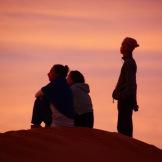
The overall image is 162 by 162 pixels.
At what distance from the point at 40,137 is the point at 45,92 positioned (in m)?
2.21

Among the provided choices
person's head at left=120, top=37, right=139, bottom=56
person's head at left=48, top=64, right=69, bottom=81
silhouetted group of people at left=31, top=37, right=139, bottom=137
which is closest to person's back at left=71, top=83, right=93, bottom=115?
silhouetted group of people at left=31, top=37, right=139, bottom=137

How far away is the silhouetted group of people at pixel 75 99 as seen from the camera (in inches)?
350

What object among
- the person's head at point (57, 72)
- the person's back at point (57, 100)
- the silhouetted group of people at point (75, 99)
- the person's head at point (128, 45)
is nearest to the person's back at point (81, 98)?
the silhouetted group of people at point (75, 99)

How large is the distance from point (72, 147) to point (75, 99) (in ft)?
9.77

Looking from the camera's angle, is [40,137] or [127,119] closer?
[40,137]

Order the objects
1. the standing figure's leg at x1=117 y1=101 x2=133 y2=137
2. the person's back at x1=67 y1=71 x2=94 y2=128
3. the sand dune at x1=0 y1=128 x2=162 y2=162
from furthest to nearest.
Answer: the person's back at x1=67 y1=71 x2=94 y2=128, the standing figure's leg at x1=117 y1=101 x2=133 y2=137, the sand dune at x1=0 y1=128 x2=162 y2=162

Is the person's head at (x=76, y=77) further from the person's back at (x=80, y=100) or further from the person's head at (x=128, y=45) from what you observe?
the person's head at (x=128, y=45)

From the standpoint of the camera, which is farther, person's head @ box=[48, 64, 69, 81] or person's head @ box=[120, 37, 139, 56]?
person's head @ box=[120, 37, 139, 56]

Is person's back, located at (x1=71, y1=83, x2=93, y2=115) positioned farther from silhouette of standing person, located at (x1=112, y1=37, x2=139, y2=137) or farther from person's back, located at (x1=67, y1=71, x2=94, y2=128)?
silhouette of standing person, located at (x1=112, y1=37, x2=139, y2=137)

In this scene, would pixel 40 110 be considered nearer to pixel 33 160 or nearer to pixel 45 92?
pixel 45 92

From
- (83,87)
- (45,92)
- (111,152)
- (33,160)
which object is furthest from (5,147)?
(83,87)

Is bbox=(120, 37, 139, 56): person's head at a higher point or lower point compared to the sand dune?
higher

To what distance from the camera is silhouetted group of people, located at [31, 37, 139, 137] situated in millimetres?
8891

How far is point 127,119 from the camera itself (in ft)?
30.1
